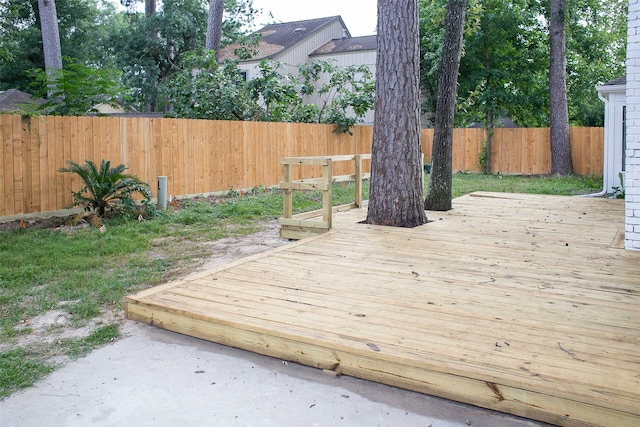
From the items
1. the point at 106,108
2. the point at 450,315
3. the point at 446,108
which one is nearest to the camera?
the point at 450,315

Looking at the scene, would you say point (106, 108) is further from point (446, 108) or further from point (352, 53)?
point (446, 108)

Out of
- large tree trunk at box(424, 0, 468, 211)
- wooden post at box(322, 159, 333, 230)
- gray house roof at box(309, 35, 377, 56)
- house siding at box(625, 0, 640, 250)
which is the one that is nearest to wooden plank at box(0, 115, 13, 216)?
wooden post at box(322, 159, 333, 230)

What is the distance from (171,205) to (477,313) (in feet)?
23.8

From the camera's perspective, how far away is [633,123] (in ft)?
18.4

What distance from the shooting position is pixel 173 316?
12.0 feet

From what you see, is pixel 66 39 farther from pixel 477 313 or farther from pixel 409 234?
pixel 477 313

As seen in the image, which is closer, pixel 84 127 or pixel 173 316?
pixel 173 316

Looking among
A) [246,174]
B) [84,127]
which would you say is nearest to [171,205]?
[84,127]

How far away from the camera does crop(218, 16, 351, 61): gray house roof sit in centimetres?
2377

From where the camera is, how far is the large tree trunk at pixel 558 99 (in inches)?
671

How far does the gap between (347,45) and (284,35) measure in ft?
10.0

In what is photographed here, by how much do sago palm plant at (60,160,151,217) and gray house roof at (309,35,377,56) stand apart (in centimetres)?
1595

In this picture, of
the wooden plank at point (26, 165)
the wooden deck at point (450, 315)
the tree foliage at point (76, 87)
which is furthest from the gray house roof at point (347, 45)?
the wooden deck at point (450, 315)

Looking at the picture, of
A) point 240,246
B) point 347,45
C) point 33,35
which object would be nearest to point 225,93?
point 240,246
